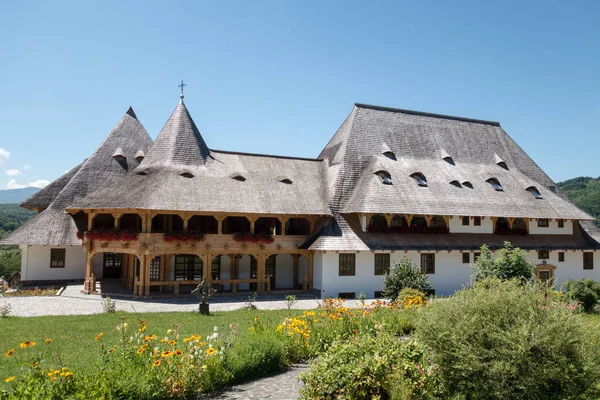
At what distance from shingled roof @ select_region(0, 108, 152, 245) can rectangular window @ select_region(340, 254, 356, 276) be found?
1428 centimetres

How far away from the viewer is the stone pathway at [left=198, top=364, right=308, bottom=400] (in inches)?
352

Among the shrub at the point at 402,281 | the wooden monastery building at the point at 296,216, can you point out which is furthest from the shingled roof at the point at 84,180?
the shrub at the point at 402,281

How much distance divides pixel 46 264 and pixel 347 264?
18487 millimetres

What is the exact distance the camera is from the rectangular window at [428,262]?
26.5m

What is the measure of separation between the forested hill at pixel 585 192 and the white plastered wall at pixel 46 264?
52.8 metres

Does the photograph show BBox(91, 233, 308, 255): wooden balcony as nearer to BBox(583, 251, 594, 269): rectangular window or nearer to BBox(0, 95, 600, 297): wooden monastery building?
BBox(0, 95, 600, 297): wooden monastery building

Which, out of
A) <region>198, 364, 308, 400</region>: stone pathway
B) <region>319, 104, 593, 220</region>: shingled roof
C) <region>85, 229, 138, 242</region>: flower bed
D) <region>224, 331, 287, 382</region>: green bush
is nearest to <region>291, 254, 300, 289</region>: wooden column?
<region>319, 104, 593, 220</region>: shingled roof

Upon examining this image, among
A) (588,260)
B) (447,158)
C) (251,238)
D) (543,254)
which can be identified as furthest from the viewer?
(447,158)

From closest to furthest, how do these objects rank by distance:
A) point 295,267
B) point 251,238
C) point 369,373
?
point 369,373 < point 251,238 < point 295,267

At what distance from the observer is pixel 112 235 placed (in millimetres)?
23172

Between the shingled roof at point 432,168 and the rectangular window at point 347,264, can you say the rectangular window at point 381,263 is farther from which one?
the shingled roof at point 432,168

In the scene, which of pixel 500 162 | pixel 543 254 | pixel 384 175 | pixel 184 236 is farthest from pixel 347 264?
pixel 500 162

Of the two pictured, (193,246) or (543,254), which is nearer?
(193,246)

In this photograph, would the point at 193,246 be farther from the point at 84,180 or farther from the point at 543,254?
the point at 543,254
